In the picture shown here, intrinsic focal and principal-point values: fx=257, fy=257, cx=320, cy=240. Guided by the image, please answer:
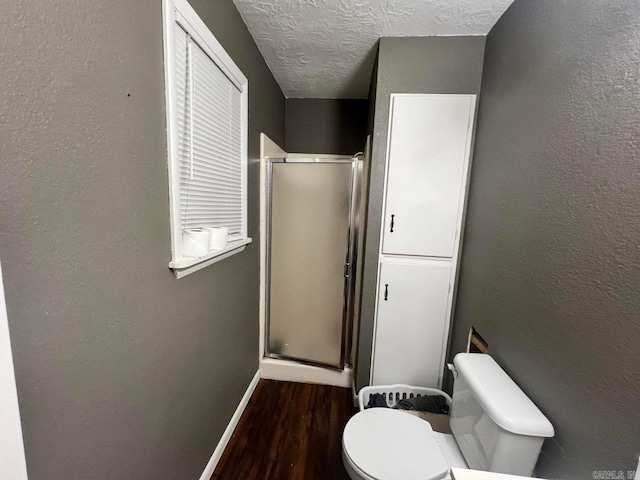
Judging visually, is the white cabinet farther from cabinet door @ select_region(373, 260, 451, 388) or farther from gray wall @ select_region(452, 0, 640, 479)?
gray wall @ select_region(452, 0, 640, 479)

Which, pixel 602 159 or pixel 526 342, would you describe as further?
pixel 526 342

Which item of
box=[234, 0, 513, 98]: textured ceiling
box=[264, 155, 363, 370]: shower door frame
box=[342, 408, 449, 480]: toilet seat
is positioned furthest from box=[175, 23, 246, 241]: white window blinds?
box=[342, 408, 449, 480]: toilet seat

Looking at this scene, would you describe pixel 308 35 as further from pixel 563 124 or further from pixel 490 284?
pixel 490 284

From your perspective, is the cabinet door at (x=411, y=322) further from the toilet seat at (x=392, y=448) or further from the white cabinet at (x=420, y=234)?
the toilet seat at (x=392, y=448)

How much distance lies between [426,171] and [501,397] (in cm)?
116

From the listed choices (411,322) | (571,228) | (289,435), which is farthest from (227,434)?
(571,228)

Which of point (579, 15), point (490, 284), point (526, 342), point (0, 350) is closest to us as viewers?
point (0, 350)

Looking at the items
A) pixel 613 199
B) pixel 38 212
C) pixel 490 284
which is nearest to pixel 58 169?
pixel 38 212

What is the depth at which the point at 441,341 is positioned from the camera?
167 cm

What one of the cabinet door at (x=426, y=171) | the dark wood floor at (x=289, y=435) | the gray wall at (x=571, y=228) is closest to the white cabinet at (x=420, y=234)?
the cabinet door at (x=426, y=171)

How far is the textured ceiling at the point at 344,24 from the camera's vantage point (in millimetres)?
1269

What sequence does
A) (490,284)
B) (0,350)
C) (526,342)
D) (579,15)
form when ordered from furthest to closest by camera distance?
(490,284), (526,342), (579,15), (0,350)

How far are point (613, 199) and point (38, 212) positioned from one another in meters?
1.36

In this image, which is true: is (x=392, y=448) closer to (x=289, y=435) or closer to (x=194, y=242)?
(x=289, y=435)
